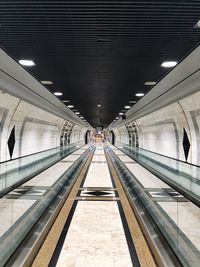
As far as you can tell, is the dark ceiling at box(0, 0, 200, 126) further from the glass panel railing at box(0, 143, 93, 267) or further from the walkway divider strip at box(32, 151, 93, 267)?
the walkway divider strip at box(32, 151, 93, 267)

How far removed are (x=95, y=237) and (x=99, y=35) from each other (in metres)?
3.44

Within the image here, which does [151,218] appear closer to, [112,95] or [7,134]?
[112,95]

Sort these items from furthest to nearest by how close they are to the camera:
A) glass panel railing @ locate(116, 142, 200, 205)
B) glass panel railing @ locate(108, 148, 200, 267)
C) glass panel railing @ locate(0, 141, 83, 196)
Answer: glass panel railing @ locate(0, 141, 83, 196), glass panel railing @ locate(116, 142, 200, 205), glass panel railing @ locate(108, 148, 200, 267)

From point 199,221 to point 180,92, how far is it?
396 cm

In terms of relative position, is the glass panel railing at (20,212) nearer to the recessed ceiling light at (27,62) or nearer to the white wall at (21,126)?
the white wall at (21,126)

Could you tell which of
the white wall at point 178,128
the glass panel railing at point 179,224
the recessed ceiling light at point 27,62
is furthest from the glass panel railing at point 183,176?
the recessed ceiling light at point 27,62

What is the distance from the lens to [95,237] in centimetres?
509

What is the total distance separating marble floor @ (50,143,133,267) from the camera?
163 inches

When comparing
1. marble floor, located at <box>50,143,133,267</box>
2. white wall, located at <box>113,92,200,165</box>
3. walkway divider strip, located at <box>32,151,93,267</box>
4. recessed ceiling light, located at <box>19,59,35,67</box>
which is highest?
recessed ceiling light, located at <box>19,59,35,67</box>

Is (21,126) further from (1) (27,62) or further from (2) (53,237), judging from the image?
(2) (53,237)

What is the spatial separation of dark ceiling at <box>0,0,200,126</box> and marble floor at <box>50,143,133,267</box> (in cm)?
330

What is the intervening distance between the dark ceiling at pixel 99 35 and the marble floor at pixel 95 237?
330cm

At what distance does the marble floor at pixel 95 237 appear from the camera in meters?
4.15

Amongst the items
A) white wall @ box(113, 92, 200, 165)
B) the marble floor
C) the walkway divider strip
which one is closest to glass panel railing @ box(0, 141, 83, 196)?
the walkway divider strip
